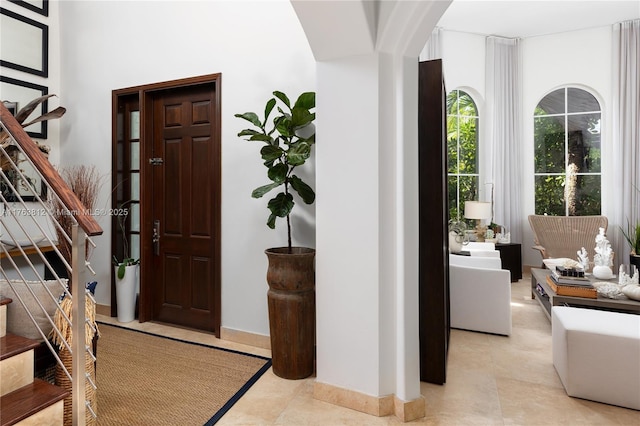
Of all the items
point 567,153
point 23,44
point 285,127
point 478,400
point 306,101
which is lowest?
point 478,400

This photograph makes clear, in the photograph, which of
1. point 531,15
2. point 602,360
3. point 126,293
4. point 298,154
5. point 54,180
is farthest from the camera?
point 531,15

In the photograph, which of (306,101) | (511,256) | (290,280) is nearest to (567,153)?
(511,256)

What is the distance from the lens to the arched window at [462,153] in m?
6.31

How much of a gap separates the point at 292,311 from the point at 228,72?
6.75 feet

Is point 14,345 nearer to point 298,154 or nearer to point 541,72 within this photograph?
point 298,154

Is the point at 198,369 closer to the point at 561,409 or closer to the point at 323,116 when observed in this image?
the point at 323,116

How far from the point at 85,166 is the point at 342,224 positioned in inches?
124

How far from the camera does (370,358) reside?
2.15m

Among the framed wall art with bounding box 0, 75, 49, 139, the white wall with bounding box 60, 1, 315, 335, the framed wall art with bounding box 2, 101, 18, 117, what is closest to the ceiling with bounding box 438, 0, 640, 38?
the white wall with bounding box 60, 1, 315, 335

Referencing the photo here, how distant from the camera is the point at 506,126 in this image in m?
6.06

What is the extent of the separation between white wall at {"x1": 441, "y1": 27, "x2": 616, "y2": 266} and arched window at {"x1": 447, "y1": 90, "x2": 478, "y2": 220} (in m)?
0.14

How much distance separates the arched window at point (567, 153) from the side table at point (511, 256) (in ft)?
4.12

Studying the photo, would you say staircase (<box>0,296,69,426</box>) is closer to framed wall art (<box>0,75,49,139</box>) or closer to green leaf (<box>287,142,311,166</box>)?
green leaf (<box>287,142,311,166</box>)

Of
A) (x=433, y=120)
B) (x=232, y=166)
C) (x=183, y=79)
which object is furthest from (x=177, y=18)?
(x=433, y=120)
